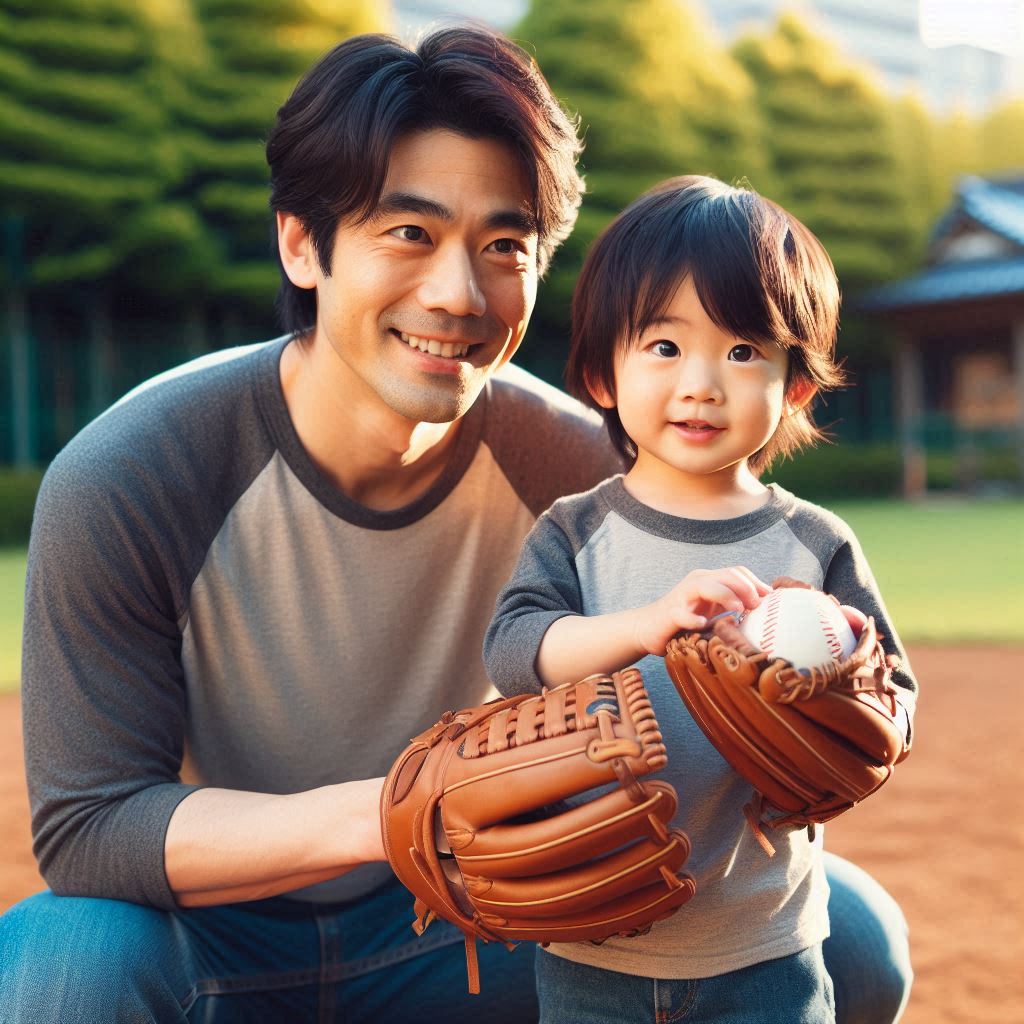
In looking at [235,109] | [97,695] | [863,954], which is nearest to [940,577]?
[863,954]

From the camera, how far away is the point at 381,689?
2215mm

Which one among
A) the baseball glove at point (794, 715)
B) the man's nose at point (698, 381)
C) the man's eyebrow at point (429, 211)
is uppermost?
the man's eyebrow at point (429, 211)

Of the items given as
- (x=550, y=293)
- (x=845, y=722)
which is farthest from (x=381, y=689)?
(x=550, y=293)

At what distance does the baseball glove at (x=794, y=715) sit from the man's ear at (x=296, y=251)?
3.41 ft

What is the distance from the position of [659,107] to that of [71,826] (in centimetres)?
1884

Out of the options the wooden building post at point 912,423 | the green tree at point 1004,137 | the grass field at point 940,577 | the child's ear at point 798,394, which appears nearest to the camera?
the child's ear at point 798,394

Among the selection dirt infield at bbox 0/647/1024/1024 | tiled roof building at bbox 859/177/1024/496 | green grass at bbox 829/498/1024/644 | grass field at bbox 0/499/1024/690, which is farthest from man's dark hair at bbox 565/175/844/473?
tiled roof building at bbox 859/177/1024/496

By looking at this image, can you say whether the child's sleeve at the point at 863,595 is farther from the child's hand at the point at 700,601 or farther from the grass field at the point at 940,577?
the grass field at the point at 940,577

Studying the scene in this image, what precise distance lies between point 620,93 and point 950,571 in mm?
11866

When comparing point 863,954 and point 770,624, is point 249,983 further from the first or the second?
point 770,624

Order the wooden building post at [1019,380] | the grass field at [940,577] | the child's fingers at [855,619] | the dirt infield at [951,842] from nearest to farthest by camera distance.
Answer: the child's fingers at [855,619] → the dirt infield at [951,842] → the grass field at [940,577] → the wooden building post at [1019,380]

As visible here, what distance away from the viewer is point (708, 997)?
1604mm

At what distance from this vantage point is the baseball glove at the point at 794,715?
1.41 metres

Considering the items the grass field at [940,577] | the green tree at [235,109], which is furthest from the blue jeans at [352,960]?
the green tree at [235,109]
